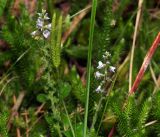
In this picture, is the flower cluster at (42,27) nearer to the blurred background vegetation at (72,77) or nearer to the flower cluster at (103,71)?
the blurred background vegetation at (72,77)

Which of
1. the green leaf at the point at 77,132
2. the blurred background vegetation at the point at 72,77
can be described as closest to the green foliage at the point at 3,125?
the blurred background vegetation at the point at 72,77

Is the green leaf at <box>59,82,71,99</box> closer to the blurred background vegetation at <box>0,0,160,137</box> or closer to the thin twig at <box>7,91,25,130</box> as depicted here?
the blurred background vegetation at <box>0,0,160,137</box>

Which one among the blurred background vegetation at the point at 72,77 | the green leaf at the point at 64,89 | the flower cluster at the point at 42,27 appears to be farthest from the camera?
the green leaf at the point at 64,89

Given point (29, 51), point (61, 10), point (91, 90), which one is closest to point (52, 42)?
point (91, 90)

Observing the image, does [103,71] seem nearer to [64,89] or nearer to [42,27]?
[64,89]

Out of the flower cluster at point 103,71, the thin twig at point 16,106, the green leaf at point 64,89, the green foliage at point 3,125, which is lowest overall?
the thin twig at point 16,106

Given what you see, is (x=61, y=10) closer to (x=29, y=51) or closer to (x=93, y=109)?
(x=29, y=51)

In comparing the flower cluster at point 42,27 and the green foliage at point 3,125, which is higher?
the flower cluster at point 42,27

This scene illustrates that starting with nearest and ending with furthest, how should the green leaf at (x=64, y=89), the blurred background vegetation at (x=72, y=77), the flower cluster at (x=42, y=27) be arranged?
the flower cluster at (x=42, y=27) < the blurred background vegetation at (x=72, y=77) < the green leaf at (x=64, y=89)

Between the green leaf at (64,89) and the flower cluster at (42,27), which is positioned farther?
the green leaf at (64,89)

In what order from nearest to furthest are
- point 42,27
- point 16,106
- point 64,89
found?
point 42,27
point 64,89
point 16,106

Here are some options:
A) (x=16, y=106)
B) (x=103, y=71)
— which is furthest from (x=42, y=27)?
(x=16, y=106)
